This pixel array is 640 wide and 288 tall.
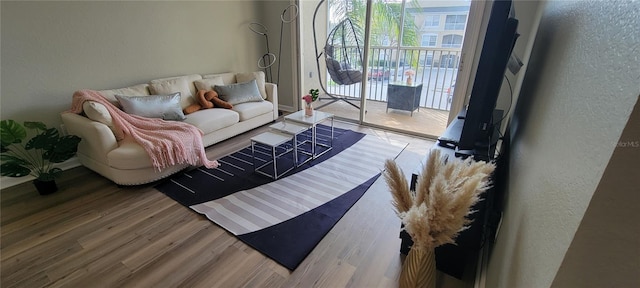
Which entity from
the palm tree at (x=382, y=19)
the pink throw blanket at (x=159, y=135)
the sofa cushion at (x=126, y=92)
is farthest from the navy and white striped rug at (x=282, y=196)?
the palm tree at (x=382, y=19)

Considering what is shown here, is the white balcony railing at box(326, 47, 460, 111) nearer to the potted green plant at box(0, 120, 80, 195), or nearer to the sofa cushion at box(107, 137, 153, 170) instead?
the sofa cushion at box(107, 137, 153, 170)

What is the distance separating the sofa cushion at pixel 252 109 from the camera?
10.8ft

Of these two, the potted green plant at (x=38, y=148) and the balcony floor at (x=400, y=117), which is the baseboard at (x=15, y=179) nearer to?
the potted green plant at (x=38, y=148)

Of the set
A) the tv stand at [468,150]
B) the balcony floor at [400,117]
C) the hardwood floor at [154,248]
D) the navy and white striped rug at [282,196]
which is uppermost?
the tv stand at [468,150]

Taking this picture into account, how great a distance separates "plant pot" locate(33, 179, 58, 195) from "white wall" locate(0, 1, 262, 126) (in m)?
0.66

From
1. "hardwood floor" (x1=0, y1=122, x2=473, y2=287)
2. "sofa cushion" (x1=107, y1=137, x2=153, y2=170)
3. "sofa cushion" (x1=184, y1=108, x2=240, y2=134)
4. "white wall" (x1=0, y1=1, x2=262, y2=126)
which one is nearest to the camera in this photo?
"hardwood floor" (x1=0, y1=122, x2=473, y2=287)

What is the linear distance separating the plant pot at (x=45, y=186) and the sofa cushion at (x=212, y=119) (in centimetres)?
116

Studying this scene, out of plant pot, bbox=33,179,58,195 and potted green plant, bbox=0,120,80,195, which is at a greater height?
potted green plant, bbox=0,120,80,195

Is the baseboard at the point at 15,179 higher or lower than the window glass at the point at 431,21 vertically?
lower

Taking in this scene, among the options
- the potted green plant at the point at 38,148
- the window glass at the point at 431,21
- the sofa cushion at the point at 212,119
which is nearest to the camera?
the potted green plant at the point at 38,148

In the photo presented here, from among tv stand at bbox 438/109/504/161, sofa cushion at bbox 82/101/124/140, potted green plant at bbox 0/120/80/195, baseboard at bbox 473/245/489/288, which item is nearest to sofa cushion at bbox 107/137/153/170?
sofa cushion at bbox 82/101/124/140

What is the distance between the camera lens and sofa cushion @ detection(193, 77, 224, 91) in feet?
10.9

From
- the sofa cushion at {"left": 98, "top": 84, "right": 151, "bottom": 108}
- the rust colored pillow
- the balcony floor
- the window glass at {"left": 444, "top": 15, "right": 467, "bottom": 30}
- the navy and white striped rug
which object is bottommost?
the navy and white striped rug

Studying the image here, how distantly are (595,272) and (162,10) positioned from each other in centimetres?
388
